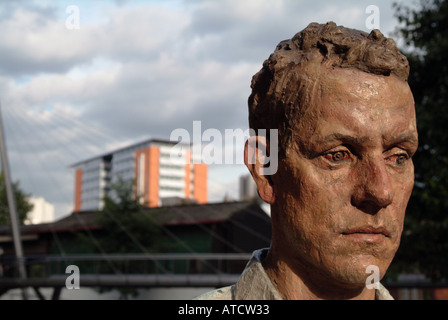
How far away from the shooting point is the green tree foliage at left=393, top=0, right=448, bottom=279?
6.81 m

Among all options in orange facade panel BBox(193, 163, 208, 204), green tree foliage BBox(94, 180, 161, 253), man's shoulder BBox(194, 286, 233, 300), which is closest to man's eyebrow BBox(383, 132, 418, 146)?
man's shoulder BBox(194, 286, 233, 300)

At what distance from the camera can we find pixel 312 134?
1.75 metres

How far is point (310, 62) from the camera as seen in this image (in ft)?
5.97

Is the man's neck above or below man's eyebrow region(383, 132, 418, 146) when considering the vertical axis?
below

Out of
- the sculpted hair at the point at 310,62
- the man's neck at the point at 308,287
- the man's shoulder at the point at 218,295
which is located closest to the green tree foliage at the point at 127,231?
the man's shoulder at the point at 218,295

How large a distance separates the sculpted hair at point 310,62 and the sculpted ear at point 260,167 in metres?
0.09

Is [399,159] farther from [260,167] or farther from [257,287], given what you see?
[257,287]

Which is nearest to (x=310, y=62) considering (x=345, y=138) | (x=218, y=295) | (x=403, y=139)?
(x=345, y=138)

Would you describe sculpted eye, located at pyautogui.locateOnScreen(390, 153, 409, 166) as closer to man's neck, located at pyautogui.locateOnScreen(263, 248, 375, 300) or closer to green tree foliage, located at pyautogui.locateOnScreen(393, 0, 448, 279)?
man's neck, located at pyautogui.locateOnScreen(263, 248, 375, 300)

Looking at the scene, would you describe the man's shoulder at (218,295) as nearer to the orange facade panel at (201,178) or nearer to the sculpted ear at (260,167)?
the sculpted ear at (260,167)
